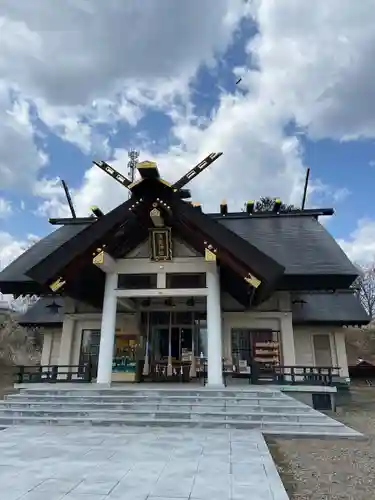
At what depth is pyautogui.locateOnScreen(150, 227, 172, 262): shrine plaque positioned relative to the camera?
9516 millimetres

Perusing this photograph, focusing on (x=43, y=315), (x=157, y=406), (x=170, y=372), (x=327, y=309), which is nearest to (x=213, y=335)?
(x=157, y=406)

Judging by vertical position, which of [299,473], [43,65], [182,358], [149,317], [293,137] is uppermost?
[293,137]

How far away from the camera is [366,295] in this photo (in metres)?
40.7

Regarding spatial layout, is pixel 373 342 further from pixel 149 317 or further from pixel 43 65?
pixel 43 65

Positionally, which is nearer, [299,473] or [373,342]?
[299,473]

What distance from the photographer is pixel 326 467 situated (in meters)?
4.34

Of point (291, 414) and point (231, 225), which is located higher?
point (231, 225)

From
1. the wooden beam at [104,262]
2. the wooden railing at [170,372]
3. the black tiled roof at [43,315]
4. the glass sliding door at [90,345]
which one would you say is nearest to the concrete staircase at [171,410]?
the wooden beam at [104,262]

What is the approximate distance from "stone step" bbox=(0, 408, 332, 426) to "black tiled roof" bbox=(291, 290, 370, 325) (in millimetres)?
7066

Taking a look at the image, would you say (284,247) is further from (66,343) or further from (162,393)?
(66,343)

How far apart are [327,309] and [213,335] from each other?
7.26 metres

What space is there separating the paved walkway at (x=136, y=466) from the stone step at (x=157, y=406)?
960mm

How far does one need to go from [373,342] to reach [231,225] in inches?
817

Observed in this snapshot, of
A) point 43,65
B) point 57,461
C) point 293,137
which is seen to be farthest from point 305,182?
point 57,461
